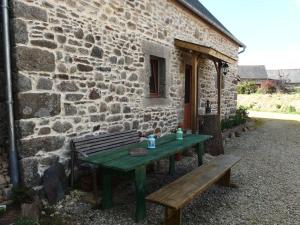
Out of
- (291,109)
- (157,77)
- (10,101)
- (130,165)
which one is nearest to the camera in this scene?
(130,165)

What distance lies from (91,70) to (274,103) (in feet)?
68.8

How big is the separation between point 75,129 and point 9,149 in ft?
3.54

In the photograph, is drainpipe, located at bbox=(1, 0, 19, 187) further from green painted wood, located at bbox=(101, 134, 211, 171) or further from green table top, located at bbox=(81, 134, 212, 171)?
green painted wood, located at bbox=(101, 134, 211, 171)

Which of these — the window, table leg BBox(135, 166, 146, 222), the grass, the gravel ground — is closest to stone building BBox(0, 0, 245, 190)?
the window

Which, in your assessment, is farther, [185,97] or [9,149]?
[185,97]

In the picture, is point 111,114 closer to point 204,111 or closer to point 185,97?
point 185,97

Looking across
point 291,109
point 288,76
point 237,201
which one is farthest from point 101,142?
point 288,76

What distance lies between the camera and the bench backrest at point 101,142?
4.38m

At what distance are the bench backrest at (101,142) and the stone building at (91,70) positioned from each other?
0.54ft

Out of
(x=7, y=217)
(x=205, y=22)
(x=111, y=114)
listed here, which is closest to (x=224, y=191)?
(x=111, y=114)

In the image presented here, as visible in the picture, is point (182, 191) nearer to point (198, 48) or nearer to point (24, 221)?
point (24, 221)

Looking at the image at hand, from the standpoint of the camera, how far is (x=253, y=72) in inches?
1752

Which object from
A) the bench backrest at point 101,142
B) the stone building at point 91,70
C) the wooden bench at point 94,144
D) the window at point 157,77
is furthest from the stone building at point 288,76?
the wooden bench at point 94,144

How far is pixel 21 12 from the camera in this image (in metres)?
3.67
